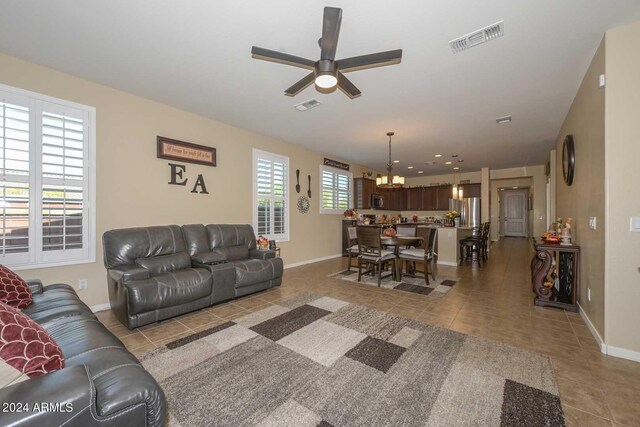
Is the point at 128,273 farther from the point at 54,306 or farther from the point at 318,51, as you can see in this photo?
the point at 318,51

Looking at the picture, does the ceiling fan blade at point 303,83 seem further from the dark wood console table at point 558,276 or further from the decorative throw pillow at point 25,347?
the dark wood console table at point 558,276

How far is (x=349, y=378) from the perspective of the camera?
1.95m

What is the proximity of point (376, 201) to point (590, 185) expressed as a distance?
6214 mm

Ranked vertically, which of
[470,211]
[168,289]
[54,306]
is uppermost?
[470,211]

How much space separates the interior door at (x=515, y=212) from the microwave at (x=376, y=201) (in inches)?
292

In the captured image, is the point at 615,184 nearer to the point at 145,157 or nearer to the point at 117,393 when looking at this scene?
the point at 117,393

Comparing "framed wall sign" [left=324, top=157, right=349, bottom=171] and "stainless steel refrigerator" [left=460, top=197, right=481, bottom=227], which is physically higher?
"framed wall sign" [left=324, top=157, right=349, bottom=171]

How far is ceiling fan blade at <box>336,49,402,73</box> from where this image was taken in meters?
2.14

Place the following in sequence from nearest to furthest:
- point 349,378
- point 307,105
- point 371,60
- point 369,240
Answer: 1. point 349,378
2. point 371,60
3. point 307,105
4. point 369,240

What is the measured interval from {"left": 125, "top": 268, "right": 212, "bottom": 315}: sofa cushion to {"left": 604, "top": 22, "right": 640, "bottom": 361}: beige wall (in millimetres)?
3987

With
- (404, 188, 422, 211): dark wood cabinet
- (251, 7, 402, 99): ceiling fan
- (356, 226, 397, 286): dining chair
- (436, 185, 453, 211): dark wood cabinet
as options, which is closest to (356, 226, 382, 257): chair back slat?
(356, 226, 397, 286): dining chair

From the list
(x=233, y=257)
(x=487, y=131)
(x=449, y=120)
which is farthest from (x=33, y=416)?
(x=487, y=131)

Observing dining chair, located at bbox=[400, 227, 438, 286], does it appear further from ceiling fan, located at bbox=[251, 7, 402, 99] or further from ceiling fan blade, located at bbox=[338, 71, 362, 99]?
ceiling fan, located at bbox=[251, 7, 402, 99]

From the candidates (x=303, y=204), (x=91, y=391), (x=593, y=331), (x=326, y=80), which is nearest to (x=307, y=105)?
(x=326, y=80)
